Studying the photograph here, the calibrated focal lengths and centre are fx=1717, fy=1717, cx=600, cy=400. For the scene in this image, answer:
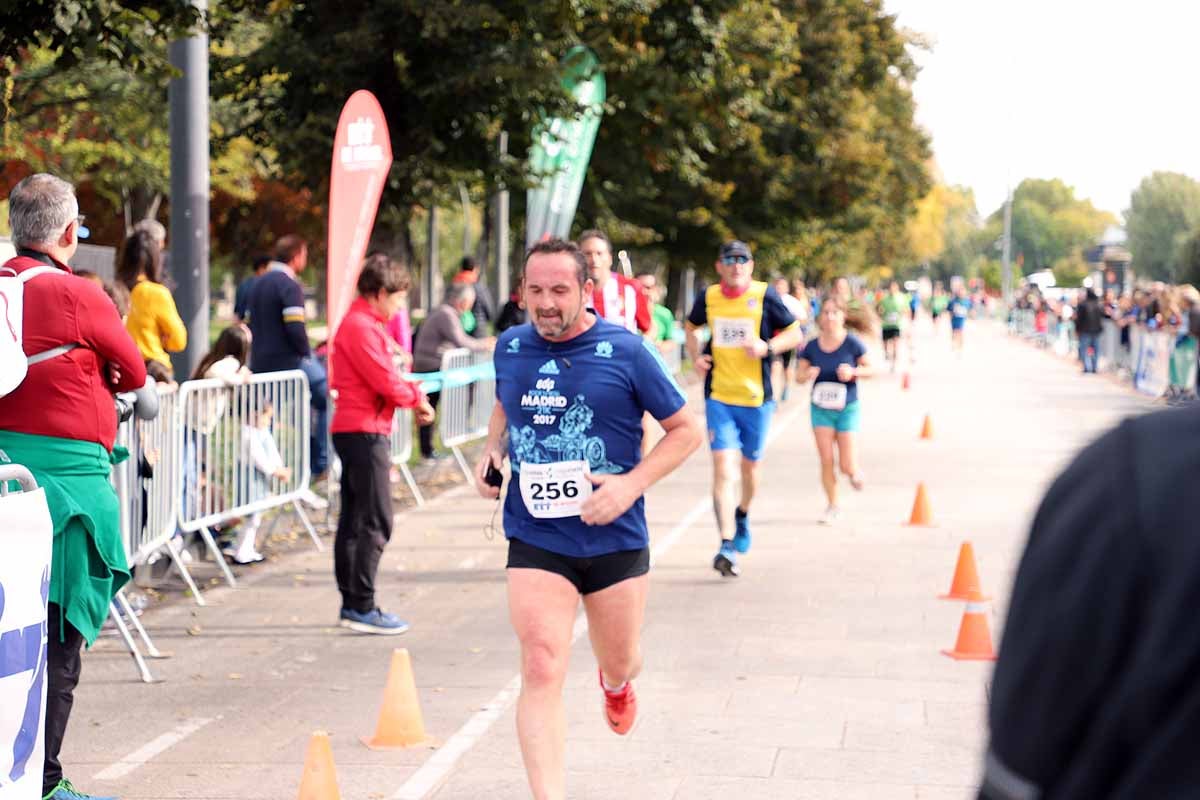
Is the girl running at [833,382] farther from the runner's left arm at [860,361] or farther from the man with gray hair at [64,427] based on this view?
the man with gray hair at [64,427]

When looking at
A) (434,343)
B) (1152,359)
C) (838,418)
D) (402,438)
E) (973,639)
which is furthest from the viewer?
(1152,359)

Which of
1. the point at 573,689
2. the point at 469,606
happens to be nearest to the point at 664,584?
the point at 469,606

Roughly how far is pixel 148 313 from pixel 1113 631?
9226mm

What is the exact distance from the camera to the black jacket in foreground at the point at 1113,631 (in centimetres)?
139

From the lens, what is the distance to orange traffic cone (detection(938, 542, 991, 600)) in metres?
8.95

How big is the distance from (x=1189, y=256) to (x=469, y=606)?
3135 inches

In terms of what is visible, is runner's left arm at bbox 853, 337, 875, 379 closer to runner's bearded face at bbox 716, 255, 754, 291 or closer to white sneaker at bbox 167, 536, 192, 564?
runner's bearded face at bbox 716, 255, 754, 291

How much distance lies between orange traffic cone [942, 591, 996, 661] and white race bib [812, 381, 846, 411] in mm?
4677

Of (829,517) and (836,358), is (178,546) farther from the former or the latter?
(829,517)

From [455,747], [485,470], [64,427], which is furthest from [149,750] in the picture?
[485,470]

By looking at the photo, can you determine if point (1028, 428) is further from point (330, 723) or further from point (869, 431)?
point (330, 723)

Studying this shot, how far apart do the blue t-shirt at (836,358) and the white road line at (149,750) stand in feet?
22.4

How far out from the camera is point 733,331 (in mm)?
10875

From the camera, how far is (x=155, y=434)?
8906mm
